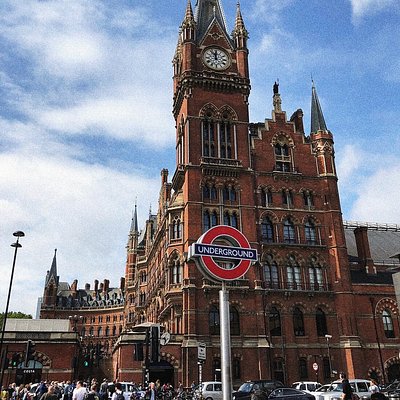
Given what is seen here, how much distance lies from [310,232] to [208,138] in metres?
15.0

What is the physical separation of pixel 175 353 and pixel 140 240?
51499 mm

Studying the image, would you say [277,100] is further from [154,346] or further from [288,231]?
[154,346]

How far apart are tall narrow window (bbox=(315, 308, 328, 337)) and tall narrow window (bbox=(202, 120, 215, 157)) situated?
19714mm

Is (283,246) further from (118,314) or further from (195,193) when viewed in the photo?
(118,314)

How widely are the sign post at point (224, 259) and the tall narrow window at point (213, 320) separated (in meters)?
32.2

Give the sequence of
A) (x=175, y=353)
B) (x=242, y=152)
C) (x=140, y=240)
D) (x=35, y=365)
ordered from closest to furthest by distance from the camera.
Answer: (x=175, y=353)
(x=35, y=365)
(x=242, y=152)
(x=140, y=240)

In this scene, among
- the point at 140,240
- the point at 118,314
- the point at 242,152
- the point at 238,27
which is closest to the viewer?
the point at 242,152

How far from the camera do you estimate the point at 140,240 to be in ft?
300

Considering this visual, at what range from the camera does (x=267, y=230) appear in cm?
4812

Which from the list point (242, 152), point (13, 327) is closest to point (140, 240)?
point (13, 327)

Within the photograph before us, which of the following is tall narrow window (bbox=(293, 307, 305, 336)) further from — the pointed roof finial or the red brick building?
the pointed roof finial

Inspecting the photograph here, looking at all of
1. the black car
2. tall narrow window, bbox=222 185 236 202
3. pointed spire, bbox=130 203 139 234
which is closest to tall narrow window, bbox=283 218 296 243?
tall narrow window, bbox=222 185 236 202

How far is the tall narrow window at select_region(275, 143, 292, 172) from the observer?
51.4 metres

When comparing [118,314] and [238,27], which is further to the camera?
[118,314]
